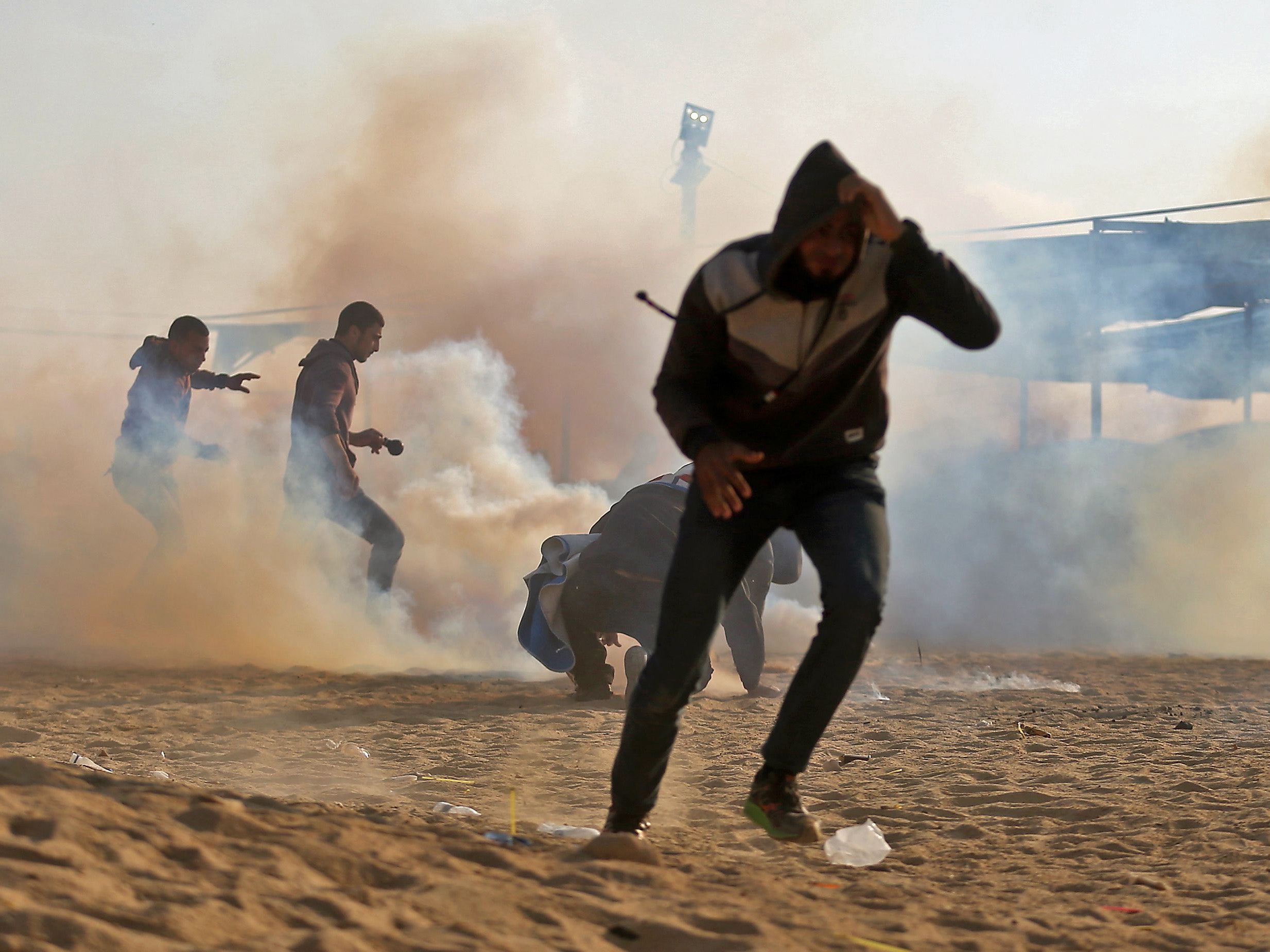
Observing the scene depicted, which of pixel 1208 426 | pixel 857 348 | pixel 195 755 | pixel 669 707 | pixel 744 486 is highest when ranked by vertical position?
pixel 1208 426

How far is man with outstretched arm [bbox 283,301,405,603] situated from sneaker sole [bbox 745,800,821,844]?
5.34m

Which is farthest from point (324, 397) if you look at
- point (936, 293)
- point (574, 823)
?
point (936, 293)

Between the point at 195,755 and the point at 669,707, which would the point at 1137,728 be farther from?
the point at 195,755

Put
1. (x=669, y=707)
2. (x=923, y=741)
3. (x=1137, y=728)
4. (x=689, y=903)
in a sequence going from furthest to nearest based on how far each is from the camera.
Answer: (x=1137, y=728) < (x=923, y=741) < (x=669, y=707) < (x=689, y=903)

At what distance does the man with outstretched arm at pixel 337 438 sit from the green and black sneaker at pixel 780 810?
211 inches

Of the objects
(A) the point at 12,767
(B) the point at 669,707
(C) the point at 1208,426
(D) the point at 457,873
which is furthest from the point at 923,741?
(C) the point at 1208,426

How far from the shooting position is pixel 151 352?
8250 mm

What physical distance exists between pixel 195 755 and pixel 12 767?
2000 millimetres

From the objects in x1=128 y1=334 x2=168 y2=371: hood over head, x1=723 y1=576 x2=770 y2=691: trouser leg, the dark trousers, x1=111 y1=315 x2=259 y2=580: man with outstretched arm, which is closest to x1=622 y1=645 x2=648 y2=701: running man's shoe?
x1=723 y1=576 x2=770 y2=691: trouser leg

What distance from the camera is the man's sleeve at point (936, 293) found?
2.76 meters

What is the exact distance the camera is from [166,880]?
94.6 inches

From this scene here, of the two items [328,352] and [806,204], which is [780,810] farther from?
[328,352]

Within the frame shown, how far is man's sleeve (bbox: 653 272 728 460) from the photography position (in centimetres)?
282

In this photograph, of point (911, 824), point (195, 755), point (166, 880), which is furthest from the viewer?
point (195, 755)
